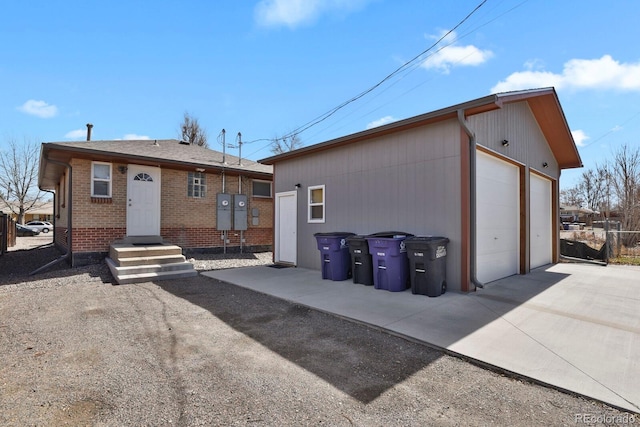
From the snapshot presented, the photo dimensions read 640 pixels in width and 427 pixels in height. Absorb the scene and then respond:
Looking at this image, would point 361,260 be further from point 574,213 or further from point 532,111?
point 574,213

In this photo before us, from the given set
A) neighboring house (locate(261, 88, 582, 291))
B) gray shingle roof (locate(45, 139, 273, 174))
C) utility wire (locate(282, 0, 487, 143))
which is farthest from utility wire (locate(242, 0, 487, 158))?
gray shingle roof (locate(45, 139, 273, 174))

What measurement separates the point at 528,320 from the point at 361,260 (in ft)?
10.7

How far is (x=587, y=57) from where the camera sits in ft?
31.2

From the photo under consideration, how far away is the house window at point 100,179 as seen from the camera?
9297 millimetres

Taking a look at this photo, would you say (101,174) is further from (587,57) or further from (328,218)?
(587,57)

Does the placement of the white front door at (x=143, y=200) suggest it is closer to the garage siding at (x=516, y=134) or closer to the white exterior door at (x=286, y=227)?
the white exterior door at (x=286, y=227)

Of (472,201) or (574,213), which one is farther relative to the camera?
(574,213)

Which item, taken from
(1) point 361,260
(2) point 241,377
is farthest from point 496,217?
(2) point 241,377

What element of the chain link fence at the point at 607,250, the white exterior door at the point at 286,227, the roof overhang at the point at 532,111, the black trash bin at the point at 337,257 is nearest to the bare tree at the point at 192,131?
the roof overhang at the point at 532,111

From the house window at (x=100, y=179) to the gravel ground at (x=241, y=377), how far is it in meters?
5.20

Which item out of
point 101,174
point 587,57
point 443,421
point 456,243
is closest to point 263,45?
point 101,174

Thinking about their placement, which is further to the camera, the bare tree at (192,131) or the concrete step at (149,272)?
the bare tree at (192,131)

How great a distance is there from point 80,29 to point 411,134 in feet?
28.8

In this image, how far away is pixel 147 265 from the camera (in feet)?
25.2
